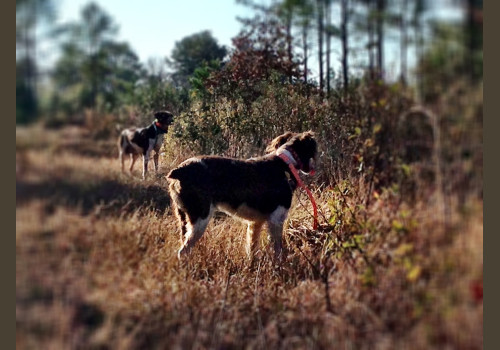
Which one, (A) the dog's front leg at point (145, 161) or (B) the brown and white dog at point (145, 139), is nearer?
(B) the brown and white dog at point (145, 139)

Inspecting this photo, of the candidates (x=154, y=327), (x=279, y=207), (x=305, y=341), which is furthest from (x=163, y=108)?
(x=305, y=341)

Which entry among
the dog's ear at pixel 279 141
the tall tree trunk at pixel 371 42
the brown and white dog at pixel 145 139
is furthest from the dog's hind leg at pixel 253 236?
A: the tall tree trunk at pixel 371 42

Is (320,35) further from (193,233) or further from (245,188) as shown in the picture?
(193,233)

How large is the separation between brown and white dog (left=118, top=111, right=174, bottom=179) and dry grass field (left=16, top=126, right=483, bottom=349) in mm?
328

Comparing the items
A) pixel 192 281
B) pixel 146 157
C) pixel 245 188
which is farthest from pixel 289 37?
pixel 192 281

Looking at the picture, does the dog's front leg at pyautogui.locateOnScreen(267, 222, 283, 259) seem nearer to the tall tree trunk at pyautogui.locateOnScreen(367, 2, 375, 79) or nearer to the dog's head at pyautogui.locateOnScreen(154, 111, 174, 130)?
the dog's head at pyautogui.locateOnScreen(154, 111, 174, 130)

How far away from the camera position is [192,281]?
519 centimetres

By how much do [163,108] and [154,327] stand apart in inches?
115

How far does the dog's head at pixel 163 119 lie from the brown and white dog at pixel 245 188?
688 millimetres

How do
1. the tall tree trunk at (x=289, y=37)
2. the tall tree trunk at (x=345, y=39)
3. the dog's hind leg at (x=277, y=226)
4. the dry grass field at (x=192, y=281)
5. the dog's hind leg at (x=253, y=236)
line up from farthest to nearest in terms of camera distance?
the dog's hind leg at (x=253, y=236) < the dog's hind leg at (x=277, y=226) < the tall tree trunk at (x=289, y=37) < the tall tree trunk at (x=345, y=39) < the dry grass field at (x=192, y=281)

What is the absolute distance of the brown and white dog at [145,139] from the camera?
5.82 meters

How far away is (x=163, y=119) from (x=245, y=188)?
131 cm

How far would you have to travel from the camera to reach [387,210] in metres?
4.63

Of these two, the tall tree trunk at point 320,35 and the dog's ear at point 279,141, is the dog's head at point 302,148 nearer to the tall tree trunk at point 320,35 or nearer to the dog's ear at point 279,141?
the dog's ear at point 279,141
